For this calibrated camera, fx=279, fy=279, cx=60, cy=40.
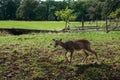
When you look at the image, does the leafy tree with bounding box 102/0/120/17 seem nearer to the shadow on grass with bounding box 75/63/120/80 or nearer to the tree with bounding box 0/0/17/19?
the shadow on grass with bounding box 75/63/120/80

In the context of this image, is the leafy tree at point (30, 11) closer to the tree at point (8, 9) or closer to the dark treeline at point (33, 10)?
the dark treeline at point (33, 10)

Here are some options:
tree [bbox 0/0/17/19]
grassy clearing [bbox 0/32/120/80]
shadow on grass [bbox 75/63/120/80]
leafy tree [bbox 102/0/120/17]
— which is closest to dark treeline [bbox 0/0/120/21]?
tree [bbox 0/0/17/19]

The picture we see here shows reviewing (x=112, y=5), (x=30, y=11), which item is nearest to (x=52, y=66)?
(x=112, y=5)

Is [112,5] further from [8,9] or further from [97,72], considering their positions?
[8,9]

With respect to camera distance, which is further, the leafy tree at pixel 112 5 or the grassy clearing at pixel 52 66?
the leafy tree at pixel 112 5

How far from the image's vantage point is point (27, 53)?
12.3 m

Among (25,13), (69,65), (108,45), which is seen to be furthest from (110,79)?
(25,13)

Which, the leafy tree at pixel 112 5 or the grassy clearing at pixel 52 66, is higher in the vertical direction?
the leafy tree at pixel 112 5

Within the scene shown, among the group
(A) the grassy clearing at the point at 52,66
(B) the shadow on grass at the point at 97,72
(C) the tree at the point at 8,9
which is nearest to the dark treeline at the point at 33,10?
(C) the tree at the point at 8,9

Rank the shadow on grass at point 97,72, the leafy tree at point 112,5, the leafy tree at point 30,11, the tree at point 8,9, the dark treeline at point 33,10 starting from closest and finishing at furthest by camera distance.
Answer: the shadow on grass at point 97,72 < the leafy tree at point 112,5 < the leafy tree at point 30,11 < the dark treeline at point 33,10 < the tree at point 8,9

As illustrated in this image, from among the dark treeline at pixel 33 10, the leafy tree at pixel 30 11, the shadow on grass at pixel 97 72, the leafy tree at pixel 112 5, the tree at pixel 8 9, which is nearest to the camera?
the shadow on grass at pixel 97 72

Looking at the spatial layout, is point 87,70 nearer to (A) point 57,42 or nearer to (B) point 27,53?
(A) point 57,42

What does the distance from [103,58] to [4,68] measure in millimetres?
3953

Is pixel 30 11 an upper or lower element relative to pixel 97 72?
lower
